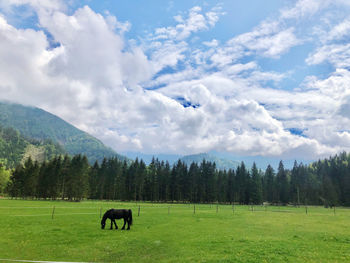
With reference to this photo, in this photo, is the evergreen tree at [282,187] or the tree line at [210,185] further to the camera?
the evergreen tree at [282,187]

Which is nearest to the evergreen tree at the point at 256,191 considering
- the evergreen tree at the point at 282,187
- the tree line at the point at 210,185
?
the tree line at the point at 210,185

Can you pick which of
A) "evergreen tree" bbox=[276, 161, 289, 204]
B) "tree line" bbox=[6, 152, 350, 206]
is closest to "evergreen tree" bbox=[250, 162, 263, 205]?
"tree line" bbox=[6, 152, 350, 206]

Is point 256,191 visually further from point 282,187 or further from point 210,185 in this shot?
point 210,185

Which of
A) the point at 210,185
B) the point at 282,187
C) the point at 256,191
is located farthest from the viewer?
the point at 282,187

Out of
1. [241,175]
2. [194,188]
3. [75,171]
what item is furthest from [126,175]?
[241,175]

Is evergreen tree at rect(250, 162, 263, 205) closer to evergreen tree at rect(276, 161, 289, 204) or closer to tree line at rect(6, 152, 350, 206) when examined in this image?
tree line at rect(6, 152, 350, 206)

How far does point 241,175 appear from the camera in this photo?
130 meters

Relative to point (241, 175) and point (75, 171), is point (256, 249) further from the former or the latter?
point (241, 175)

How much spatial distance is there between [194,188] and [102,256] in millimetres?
112519

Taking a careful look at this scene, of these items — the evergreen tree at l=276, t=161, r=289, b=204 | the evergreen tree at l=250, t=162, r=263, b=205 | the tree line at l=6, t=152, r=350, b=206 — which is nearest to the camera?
the evergreen tree at l=250, t=162, r=263, b=205

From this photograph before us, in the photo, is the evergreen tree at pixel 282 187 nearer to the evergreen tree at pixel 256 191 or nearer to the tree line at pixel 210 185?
the tree line at pixel 210 185

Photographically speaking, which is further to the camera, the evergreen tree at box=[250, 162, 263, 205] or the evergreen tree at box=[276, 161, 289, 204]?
the evergreen tree at box=[276, 161, 289, 204]

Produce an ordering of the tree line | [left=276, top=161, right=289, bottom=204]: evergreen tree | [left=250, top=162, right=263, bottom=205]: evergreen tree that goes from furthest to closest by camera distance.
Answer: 1. [left=276, top=161, right=289, bottom=204]: evergreen tree
2. the tree line
3. [left=250, top=162, right=263, bottom=205]: evergreen tree

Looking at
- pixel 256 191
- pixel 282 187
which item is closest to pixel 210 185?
pixel 256 191
